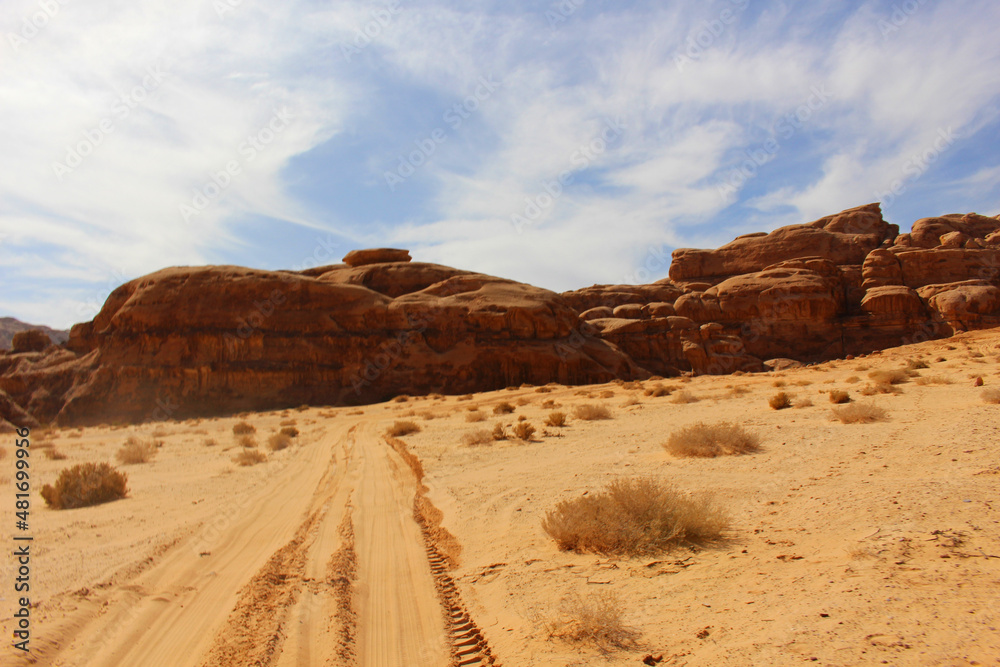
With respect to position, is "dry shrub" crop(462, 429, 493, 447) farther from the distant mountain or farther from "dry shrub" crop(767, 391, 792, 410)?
the distant mountain

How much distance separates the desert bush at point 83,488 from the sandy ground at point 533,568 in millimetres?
406

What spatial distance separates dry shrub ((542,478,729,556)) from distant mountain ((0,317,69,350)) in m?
141

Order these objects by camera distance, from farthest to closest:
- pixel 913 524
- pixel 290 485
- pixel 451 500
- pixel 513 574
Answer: pixel 290 485, pixel 451 500, pixel 513 574, pixel 913 524

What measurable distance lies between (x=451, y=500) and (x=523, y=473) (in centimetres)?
172

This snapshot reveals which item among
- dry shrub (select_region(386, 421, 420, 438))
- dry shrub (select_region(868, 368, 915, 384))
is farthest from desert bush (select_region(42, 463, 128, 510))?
dry shrub (select_region(868, 368, 915, 384))

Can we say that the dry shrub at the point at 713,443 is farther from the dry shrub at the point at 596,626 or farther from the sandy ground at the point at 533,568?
the dry shrub at the point at 596,626

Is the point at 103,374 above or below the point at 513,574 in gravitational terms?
above

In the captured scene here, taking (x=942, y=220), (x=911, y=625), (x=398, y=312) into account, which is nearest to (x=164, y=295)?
(x=398, y=312)

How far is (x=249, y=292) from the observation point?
148 ft

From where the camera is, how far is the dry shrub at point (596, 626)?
3.69 meters

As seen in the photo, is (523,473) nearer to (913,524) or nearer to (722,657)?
(913,524)

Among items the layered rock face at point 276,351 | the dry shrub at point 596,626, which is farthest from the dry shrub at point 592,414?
the layered rock face at point 276,351

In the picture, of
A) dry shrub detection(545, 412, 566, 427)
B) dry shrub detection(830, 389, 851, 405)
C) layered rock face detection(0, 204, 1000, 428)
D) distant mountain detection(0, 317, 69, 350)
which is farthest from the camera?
distant mountain detection(0, 317, 69, 350)

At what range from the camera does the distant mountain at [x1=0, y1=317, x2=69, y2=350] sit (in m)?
115
